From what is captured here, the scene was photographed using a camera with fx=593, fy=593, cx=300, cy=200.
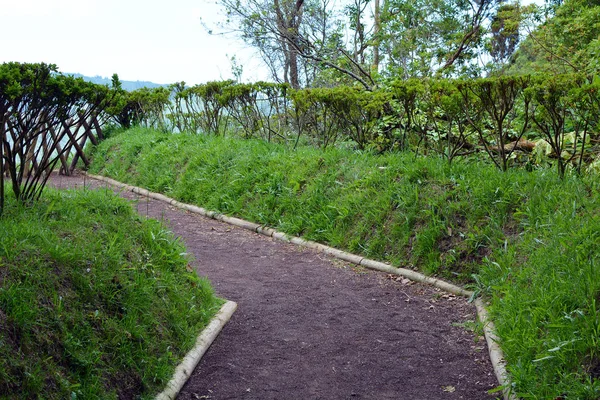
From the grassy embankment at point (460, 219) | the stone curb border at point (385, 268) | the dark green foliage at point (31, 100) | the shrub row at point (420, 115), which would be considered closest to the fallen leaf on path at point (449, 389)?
the stone curb border at point (385, 268)

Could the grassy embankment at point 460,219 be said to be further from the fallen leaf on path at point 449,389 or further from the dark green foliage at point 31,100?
the dark green foliage at point 31,100

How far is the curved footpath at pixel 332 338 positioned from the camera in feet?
12.1

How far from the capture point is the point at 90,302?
11.4 ft

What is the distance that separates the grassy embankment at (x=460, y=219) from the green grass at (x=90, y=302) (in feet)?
7.05

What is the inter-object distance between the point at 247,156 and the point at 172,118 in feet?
14.5

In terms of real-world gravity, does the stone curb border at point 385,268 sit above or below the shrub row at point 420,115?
below

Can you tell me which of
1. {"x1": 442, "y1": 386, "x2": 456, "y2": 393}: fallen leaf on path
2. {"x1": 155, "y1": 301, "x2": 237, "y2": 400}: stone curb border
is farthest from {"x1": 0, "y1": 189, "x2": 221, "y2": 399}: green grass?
Result: {"x1": 442, "y1": 386, "x2": 456, "y2": 393}: fallen leaf on path

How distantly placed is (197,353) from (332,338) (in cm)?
103

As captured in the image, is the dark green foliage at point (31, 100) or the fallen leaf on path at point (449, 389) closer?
the fallen leaf on path at point (449, 389)

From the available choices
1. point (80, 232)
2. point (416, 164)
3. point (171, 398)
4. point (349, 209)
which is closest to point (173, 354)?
point (171, 398)

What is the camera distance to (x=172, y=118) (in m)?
12.7

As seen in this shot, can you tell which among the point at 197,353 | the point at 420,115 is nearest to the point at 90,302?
the point at 197,353

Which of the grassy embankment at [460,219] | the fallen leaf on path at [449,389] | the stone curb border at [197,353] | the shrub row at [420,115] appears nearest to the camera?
the grassy embankment at [460,219]

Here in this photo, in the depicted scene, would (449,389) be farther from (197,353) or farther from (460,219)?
(460,219)
